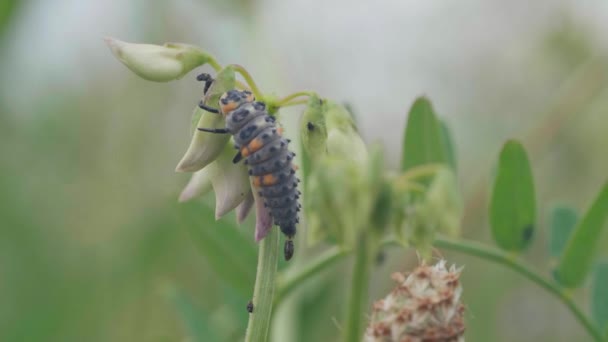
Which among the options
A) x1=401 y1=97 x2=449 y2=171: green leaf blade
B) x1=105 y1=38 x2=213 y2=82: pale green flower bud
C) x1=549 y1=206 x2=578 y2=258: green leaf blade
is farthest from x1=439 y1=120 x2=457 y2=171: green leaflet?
x1=105 y1=38 x2=213 y2=82: pale green flower bud

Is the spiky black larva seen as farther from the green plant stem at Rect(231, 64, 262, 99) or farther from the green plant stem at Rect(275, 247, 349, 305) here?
the green plant stem at Rect(275, 247, 349, 305)

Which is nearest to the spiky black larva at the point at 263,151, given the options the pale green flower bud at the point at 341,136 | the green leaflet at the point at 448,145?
the pale green flower bud at the point at 341,136

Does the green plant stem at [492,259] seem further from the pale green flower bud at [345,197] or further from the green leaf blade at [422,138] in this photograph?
the pale green flower bud at [345,197]

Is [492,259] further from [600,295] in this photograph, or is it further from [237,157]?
[237,157]

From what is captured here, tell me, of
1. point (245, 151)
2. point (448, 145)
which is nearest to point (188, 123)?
point (448, 145)

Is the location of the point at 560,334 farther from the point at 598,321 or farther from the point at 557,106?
the point at 598,321
